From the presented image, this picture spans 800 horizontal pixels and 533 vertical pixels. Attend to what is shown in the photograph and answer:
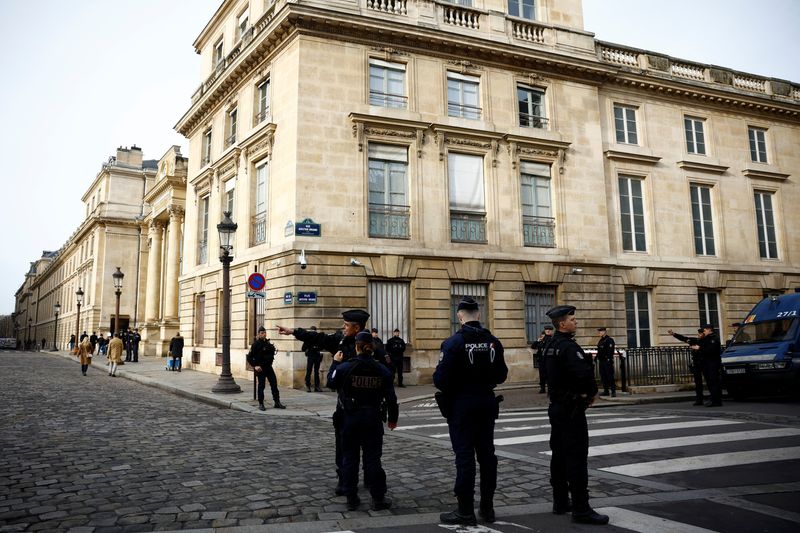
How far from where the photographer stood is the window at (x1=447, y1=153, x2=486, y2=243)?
18.7m

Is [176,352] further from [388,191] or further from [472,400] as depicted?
[472,400]

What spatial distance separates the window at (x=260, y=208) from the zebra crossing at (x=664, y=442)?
33.8ft

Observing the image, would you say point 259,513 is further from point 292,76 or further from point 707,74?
point 707,74

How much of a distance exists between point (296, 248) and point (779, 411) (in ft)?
39.8

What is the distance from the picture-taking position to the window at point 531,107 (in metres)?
20.2

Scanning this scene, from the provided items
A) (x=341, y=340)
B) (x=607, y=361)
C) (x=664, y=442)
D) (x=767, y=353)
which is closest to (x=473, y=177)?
(x=607, y=361)

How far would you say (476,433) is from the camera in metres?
4.70

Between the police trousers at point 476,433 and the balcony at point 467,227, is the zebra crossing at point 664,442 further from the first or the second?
the balcony at point 467,227

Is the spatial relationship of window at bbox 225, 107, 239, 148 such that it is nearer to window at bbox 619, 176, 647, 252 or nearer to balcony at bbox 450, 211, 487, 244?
balcony at bbox 450, 211, 487, 244

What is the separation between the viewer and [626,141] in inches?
874

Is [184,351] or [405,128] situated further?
[184,351]

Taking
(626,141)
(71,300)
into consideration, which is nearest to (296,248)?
(626,141)

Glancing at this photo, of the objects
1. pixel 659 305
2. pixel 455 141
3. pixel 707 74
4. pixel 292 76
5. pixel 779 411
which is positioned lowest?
pixel 779 411

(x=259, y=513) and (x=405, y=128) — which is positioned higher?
(x=405, y=128)
